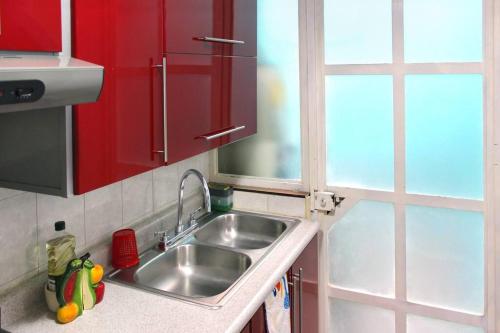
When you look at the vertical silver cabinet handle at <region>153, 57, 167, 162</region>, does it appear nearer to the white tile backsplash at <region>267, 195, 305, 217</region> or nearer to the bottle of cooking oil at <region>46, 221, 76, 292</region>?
the bottle of cooking oil at <region>46, 221, 76, 292</region>

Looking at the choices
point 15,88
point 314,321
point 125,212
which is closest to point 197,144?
point 125,212

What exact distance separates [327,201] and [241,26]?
2.83ft

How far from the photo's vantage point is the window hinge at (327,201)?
2066mm

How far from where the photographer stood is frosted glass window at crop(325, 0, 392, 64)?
191 centimetres

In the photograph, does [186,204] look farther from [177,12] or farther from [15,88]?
[15,88]

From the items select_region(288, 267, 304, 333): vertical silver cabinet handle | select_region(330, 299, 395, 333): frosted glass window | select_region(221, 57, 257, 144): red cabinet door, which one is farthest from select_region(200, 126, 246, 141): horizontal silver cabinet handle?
select_region(330, 299, 395, 333): frosted glass window

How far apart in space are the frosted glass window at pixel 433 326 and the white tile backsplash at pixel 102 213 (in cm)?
135

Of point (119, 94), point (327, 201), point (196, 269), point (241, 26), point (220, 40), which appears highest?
point (241, 26)

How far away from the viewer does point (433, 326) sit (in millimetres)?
1990

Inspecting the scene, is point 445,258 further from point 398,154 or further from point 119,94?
point 119,94

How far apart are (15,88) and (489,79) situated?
5.59 ft

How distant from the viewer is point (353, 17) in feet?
6.41

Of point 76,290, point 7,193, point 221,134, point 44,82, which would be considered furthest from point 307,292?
point 44,82

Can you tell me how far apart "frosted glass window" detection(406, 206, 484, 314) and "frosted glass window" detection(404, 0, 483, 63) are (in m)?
0.64
